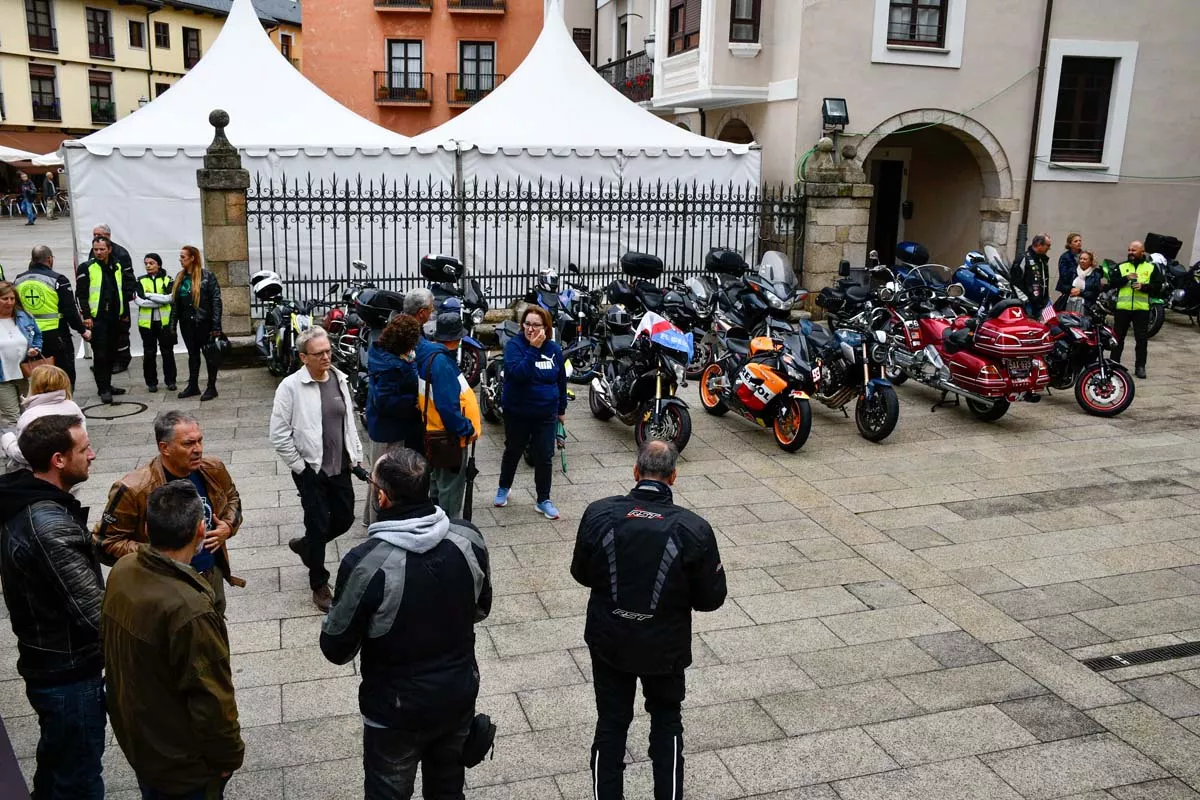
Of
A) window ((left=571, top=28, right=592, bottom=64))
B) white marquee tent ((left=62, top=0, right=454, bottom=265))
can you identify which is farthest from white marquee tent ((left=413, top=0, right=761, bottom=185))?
window ((left=571, top=28, right=592, bottom=64))

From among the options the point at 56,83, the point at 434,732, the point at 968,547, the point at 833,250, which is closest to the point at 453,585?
the point at 434,732

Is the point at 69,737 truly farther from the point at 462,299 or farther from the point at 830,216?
the point at 830,216

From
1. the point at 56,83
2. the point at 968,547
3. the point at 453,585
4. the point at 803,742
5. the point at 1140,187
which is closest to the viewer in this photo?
the point at 453,585

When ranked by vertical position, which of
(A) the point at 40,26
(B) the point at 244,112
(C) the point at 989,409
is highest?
(A) the point at 40,26

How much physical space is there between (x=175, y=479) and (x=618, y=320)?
723 cm

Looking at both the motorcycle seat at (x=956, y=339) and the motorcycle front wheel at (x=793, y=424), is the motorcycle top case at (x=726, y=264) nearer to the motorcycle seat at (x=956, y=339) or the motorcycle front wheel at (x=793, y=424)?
the motorcycle seat at (x=956, y=339)

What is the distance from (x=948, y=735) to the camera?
16.2 feet

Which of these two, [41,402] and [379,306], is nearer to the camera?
[41,402]

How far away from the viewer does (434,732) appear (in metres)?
3.48

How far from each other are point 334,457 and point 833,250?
1071 centimetres

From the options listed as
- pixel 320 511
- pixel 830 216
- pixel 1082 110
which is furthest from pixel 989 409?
pixel 1082 110

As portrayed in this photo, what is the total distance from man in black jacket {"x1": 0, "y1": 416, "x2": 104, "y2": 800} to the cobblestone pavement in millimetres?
704

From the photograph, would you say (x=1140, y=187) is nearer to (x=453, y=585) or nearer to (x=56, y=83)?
(x=453, y=585)

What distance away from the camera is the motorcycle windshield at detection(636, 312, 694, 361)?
923 centimetres
